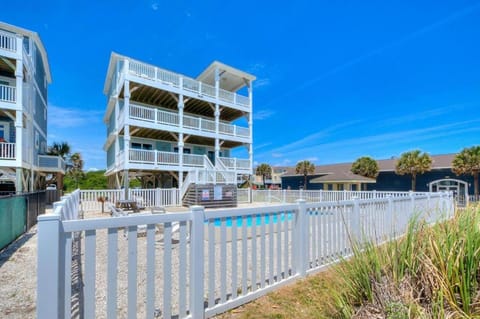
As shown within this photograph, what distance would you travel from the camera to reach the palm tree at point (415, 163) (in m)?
26.0

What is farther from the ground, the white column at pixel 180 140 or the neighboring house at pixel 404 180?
the white column at pixel 180 140

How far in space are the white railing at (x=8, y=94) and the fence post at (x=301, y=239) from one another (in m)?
16.7

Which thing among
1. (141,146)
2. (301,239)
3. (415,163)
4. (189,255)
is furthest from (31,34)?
(415,163)

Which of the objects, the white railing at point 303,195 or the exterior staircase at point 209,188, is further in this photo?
the white railing at point 303,195

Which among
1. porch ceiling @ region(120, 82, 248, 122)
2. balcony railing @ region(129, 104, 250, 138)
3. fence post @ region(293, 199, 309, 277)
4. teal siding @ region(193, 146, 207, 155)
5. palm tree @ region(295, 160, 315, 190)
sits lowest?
fence post @ region(293, 199, 309, 277)

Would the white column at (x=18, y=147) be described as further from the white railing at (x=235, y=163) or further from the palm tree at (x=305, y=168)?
the palm tree at (x=305, y=168)

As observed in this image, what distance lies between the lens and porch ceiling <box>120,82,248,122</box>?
18766 mm

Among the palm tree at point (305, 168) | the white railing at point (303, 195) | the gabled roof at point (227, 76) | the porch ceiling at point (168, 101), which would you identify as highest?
the gabled roof at point (227, 76)

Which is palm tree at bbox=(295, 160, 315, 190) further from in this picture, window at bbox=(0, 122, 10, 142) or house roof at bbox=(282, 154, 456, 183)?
window at bbox=(0, 122, 10, 142)

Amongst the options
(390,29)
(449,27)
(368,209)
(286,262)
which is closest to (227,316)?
(286,262)

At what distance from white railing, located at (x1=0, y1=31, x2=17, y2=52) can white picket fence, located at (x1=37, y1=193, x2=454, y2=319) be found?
566 inches

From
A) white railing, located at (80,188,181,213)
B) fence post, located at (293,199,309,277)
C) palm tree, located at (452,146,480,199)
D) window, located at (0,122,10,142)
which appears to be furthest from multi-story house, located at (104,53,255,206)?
palm tree, located at (452,146,480,199)

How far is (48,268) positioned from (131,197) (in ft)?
50.0

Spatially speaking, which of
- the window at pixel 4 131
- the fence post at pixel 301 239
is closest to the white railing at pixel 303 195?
the fence post at pixel 301 239
